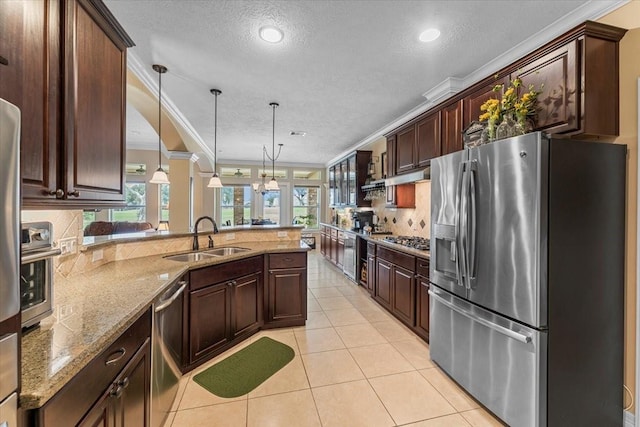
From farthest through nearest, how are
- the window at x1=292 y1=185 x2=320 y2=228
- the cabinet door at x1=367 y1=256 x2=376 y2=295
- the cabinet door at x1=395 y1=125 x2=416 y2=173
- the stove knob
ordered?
the window at x1=292 y1=185 x2=320 y2=228
the cabinet door at x1=367 y1=256 x2=376 y2=295
the cabinet door at x1=395 y1=125 x2=416 y2=173
the stove knob

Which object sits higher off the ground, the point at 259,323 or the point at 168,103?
the point at 168,103

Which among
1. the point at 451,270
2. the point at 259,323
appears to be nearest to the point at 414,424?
the point at 451,270

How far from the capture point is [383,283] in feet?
13.0

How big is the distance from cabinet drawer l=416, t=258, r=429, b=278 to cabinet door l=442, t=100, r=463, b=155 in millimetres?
1193

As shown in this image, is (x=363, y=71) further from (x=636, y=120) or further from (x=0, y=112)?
(x=0, y=112)

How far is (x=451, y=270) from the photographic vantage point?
2.34 meters

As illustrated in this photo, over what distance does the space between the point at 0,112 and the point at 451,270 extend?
2.60 m

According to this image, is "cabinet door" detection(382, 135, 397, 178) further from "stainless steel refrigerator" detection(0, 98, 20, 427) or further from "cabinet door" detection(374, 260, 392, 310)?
"stainless steel refrigerator" detection(0, 98, 20, 427)

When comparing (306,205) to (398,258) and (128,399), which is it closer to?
(398,258)

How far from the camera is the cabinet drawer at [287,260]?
10.8ft

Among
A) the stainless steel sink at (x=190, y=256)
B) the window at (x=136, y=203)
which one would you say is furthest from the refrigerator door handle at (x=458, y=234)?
the window at (x=136, y=203)

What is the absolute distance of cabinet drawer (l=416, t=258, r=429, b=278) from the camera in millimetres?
2920

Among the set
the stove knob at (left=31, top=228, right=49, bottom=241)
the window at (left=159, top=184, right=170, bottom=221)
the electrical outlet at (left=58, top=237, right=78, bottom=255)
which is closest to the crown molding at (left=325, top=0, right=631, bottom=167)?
the stove knob at (left=31, top=228, right=49, bottom=241)

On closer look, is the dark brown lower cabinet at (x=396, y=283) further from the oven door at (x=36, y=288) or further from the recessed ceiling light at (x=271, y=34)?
the oven door at (x=36, y=288)
